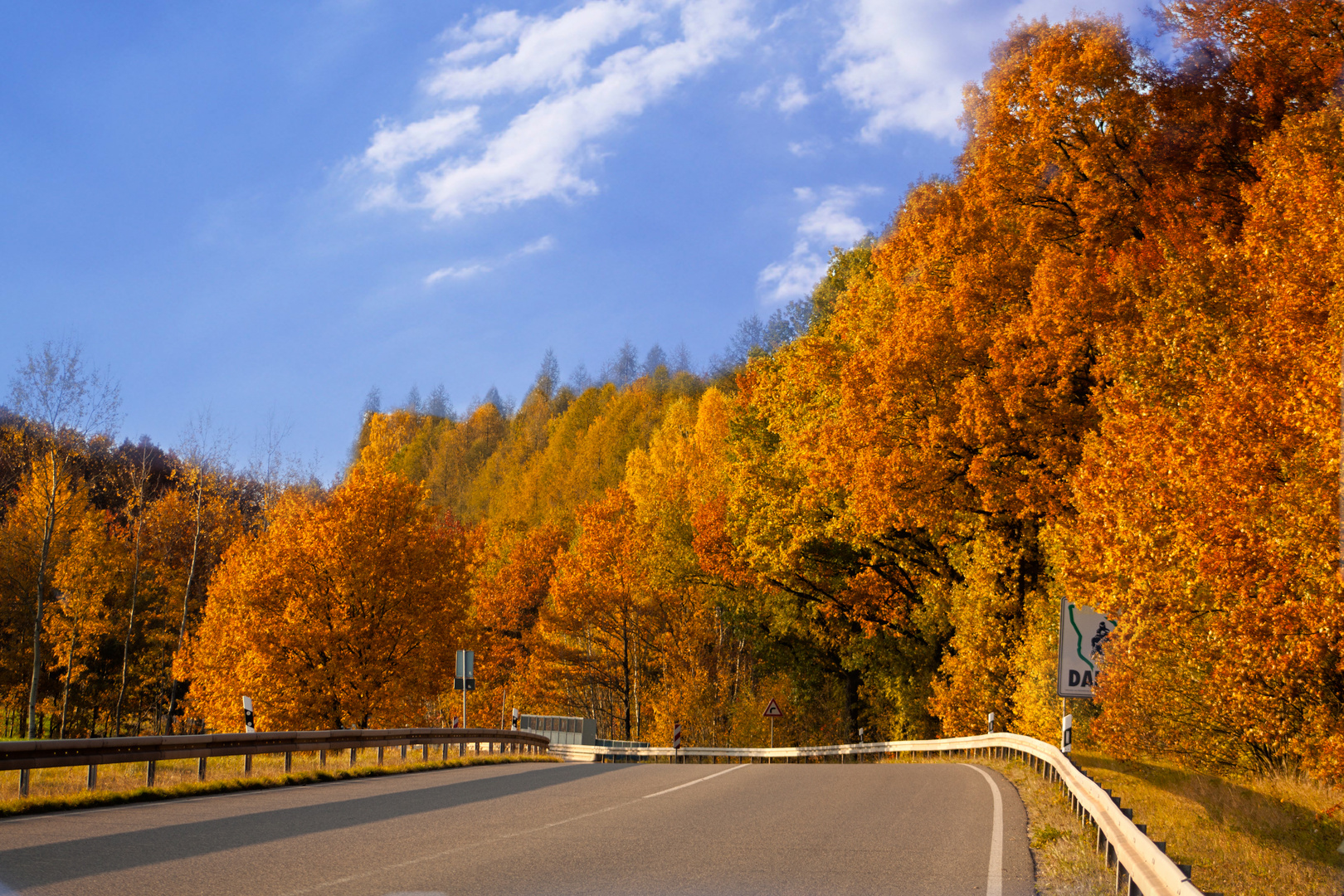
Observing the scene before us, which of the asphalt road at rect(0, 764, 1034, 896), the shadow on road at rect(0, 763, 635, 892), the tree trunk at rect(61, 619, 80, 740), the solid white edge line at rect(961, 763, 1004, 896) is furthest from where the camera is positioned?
the tree trunk at rect(61, 619, 80, 740)

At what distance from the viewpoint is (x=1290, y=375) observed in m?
15.5

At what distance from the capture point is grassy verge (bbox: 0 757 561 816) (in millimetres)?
11797

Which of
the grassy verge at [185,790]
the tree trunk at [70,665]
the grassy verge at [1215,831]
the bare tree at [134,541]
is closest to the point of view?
the grassy verge at [1215,831]

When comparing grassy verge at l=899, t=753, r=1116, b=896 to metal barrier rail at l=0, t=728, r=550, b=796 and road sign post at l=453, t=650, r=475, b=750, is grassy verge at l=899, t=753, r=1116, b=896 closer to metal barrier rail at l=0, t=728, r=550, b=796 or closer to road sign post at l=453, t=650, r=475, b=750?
metal barrier rail at l=0, t=728, r=550, b=796

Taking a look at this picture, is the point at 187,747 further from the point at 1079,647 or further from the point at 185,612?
the point at 185,612

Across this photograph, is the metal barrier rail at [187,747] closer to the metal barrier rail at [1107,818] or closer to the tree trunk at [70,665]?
the metal barrier rail at [1107,818]

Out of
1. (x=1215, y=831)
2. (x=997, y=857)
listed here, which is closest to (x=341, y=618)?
(x=1215, y=831)

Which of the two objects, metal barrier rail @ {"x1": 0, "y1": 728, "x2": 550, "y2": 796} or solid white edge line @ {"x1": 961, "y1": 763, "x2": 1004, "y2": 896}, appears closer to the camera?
solid white edge line @ {"x1": 961, "y1": 763, "x2": 1004, "y2": 896}

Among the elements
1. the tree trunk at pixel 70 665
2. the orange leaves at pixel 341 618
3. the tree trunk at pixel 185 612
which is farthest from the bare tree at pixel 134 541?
the orange leaves at pixel 341 618

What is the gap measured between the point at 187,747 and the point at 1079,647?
13.8 metres

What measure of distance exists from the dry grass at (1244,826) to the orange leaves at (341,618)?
2618cm

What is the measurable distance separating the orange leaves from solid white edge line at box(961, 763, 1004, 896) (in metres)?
27.4

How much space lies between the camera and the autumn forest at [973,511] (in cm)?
1555

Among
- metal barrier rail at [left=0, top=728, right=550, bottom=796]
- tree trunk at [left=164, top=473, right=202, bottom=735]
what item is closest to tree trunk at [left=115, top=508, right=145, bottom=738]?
tree trunk at [left=164, top=473, right=202, bottom=735]
